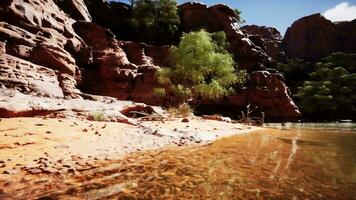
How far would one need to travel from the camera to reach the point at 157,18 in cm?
4972

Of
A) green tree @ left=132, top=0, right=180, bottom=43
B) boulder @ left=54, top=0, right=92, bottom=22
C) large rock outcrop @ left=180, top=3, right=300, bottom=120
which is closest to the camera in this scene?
boulder @ left=54, top=0, right=92, bottom=22

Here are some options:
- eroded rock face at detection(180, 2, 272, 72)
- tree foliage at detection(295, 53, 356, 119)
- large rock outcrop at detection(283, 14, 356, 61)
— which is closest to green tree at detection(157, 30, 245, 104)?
eroded rock face at detection(180, 2, 272, 72)

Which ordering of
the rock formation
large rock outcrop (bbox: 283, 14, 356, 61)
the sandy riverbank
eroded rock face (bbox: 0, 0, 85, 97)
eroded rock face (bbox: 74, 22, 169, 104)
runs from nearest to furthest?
the sandy riverbank, eroded rock face (bbox: 0, 0, 85, 97), the rock formation, eroded rock face (bbox: 74, 22, 169, 104), large rock outcrop (bbox: 283, 14, 356, 61)

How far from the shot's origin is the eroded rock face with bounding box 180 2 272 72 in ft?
154

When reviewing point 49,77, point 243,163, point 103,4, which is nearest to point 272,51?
point 103,4

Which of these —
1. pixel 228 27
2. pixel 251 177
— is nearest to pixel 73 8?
pixel 228 27

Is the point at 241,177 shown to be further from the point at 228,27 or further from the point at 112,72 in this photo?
the point at 228,27

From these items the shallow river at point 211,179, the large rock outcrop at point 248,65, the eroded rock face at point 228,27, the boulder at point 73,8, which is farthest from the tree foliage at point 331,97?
the shallow river at point 211,179

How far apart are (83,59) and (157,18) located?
77.2 feet

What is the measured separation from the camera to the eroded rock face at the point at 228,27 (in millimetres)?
46906

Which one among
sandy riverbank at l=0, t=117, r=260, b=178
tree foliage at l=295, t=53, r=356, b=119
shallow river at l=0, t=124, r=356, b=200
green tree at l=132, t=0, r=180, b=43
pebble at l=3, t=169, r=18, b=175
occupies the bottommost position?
shallow river at l=0, t=124, r=356, b=200

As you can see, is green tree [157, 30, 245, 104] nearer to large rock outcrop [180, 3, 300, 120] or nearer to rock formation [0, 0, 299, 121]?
rock formation [0, 0, 299, 121]

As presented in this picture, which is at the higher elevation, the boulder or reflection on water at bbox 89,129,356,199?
the boulder

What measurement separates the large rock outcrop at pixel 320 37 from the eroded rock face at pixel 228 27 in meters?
35.2
